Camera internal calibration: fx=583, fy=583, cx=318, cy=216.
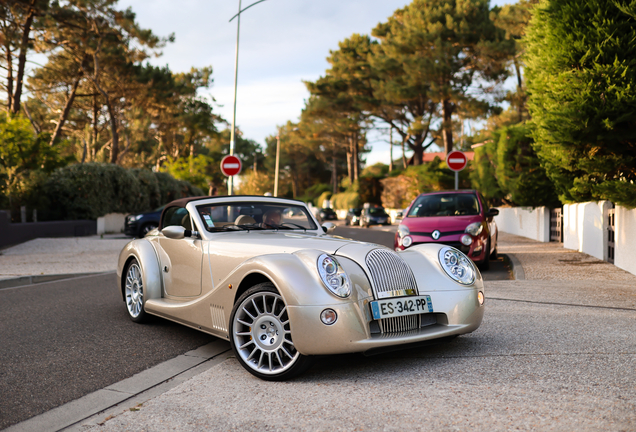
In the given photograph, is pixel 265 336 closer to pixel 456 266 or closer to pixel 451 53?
pixel 456 266

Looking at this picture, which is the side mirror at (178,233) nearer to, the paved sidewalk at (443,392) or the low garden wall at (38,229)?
the paved sidewalk at (443,392)

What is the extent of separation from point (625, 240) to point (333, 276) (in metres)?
8.61

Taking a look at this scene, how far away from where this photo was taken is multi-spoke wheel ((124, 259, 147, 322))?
6.51m

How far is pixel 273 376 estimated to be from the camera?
14.1ft

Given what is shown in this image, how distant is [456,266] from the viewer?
507 cm

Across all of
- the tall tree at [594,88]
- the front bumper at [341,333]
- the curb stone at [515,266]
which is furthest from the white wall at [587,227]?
the front bumper at [341,333]

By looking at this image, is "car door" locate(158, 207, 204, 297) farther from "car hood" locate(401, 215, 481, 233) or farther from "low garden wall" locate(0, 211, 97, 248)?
"low garden wall" locate(0, 211, 97, 248)

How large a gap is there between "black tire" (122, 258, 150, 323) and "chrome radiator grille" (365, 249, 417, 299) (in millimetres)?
2969

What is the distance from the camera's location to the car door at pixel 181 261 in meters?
5.61

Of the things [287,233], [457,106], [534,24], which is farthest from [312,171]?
[287,233]

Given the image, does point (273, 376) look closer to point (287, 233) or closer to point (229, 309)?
point (229, 309)

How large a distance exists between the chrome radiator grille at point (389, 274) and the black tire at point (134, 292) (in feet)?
9.74

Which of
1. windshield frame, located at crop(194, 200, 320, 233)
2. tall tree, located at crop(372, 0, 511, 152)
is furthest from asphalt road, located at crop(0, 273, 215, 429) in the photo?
tall tree, located at crop(372, 0, 511, 152)

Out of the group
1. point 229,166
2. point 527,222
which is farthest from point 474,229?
point 527,222
